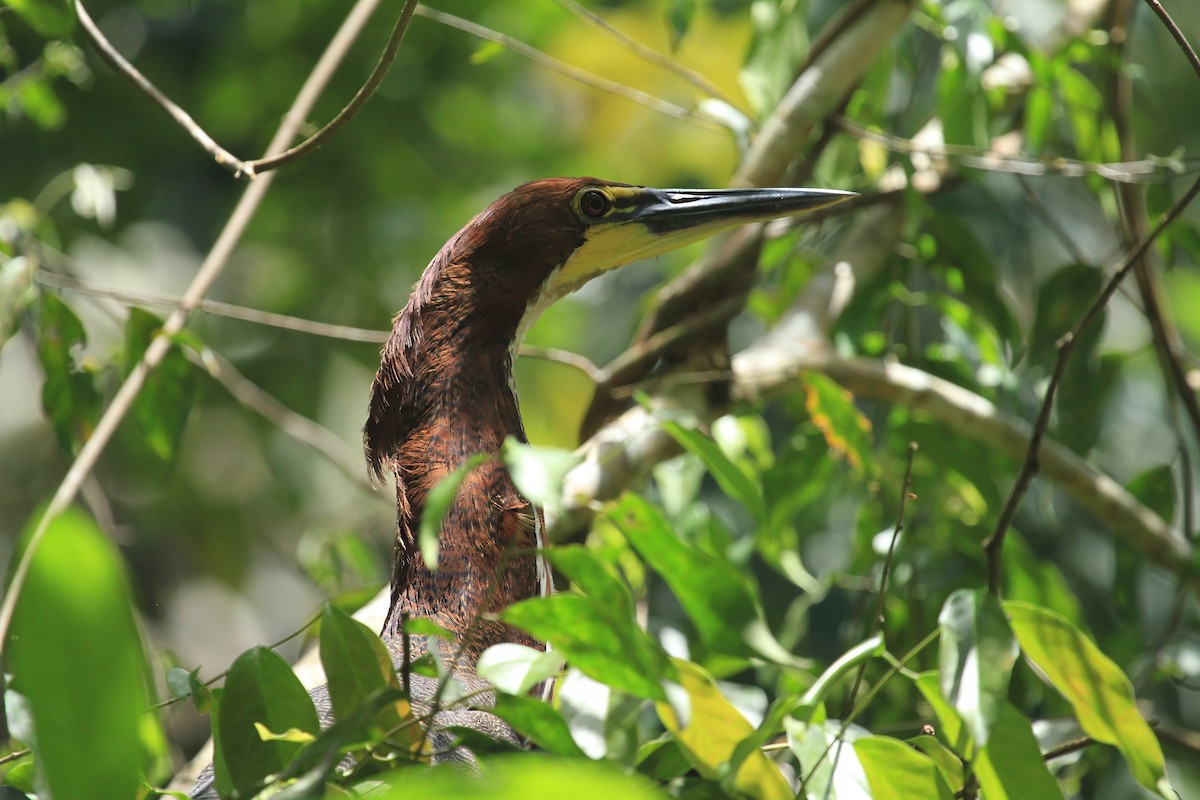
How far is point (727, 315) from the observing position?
100.0 inches

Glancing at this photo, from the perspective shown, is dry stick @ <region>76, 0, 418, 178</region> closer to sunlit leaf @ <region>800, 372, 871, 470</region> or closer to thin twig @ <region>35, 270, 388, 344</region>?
thin twig @ <region>35, 270, 388, 344</region>

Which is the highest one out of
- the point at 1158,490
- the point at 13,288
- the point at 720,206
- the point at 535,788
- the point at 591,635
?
the point at 720,206

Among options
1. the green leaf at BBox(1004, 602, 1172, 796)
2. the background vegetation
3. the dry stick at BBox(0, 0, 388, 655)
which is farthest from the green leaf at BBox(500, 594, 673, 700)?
the dry stick at BBox(0, 0, 388, 655)

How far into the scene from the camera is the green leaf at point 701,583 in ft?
4.43

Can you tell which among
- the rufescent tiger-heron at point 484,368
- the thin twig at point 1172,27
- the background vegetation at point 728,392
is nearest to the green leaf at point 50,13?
the background vegetation at point 728,392

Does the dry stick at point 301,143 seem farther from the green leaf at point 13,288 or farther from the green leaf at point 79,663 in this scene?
the green leaf at point 79,663

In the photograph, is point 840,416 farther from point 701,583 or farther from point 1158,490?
point 701,583

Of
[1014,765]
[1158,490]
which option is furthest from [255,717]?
[1158,490]

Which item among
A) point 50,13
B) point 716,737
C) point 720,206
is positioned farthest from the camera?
point 720,206

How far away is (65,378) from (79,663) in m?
1.61

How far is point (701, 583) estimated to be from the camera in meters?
1.47

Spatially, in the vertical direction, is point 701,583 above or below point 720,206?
below

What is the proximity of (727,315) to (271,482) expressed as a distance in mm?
5204

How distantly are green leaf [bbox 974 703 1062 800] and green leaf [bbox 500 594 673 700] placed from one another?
400mm
